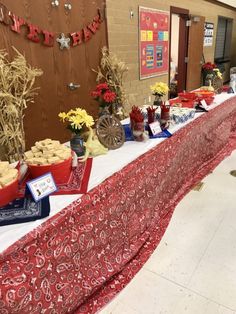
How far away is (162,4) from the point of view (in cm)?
367

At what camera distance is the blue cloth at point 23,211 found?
95 cm

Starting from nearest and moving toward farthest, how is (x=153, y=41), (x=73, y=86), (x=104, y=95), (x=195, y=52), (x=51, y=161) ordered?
(x=51, y=161) < (x=104, y=95) < (x=73, y=86) < (x=153, y=41) < (x=195, y=52)

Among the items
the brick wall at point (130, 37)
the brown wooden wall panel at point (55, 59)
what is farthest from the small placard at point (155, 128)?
the brown wooden wall panel at point (55, 59)

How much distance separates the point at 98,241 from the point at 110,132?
66 cm

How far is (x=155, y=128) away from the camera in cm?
178

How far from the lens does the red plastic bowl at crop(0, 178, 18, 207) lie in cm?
99

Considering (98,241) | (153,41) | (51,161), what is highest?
(153,41)

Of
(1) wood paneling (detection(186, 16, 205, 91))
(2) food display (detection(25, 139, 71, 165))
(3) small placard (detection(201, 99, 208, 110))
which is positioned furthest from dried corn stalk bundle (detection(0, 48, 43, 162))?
(1) wood paneling (detection(186, 16, 205, 91))

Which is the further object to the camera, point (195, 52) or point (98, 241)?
point (195, 52)

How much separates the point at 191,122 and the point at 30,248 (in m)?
1.66

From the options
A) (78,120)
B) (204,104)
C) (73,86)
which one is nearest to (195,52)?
(204,104)

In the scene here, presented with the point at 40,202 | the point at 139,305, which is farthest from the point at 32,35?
the point at 139,305

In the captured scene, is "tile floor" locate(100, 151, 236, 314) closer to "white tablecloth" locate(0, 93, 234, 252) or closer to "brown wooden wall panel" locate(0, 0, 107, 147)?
"white tablecloth" locate(0, 93, 234, 252)

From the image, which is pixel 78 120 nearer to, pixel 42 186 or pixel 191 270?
pixel 42 186
